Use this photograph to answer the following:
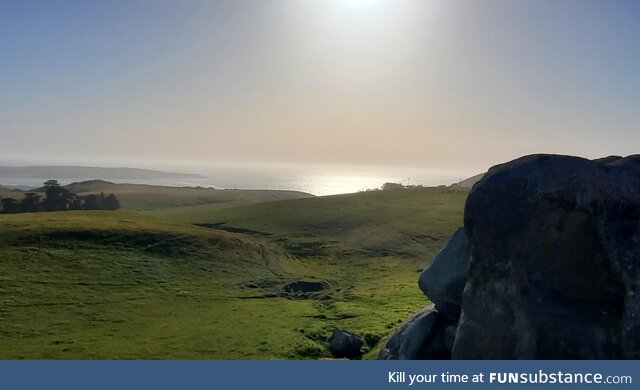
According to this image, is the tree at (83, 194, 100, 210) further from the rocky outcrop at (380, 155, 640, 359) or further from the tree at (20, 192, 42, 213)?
the rocky outcrop at (380, 155, 640, 359)

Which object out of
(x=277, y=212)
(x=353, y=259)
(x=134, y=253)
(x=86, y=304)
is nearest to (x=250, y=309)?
(x=86, y=304)

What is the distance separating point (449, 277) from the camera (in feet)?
90.4

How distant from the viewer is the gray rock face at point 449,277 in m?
27.1

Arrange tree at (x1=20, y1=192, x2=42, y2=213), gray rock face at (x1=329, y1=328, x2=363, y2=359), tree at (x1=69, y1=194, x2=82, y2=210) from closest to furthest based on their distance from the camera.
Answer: gray rock face at (x1=329, y1=328, x2=363, y2=359) → tree at (x1=20, y1=192, x2=42, y2=213) → tree at (x1=69, y1=194, x2=82, y2=210)

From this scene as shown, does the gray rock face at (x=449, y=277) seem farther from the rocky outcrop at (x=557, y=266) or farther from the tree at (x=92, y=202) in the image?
the tree at (x=92, y=202)

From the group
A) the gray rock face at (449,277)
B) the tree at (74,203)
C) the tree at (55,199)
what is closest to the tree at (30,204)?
the tree at (55,199)

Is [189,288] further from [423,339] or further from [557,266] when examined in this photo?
[557,266]

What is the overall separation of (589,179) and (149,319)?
38.5 m

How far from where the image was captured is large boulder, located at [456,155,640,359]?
20.1 m

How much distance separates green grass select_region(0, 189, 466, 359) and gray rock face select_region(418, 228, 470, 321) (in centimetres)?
1012

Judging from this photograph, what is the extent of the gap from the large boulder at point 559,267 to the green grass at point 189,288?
1604 cm

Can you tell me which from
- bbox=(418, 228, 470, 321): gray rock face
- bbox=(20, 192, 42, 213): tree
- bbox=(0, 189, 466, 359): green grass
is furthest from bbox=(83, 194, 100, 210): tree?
bbox=(418, 228, 470, 321): gray rock face

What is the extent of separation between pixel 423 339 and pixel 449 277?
139 inches

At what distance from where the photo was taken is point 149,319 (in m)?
46.7
